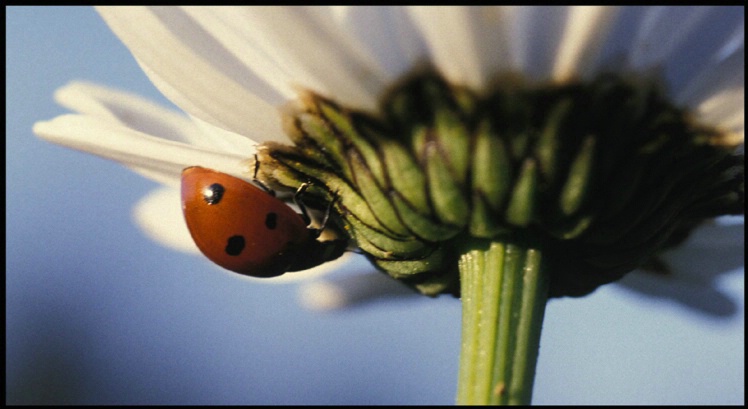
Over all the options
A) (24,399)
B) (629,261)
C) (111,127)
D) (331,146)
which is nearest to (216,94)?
(331,146)

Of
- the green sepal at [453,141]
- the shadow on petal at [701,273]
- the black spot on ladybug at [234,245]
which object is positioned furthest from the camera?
the shadow on petal at [701,273]

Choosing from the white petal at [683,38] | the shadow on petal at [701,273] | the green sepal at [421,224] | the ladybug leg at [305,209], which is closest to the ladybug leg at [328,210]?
the ladybug leg at [305,209]

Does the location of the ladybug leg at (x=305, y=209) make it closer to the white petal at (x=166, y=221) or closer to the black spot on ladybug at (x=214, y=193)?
→ the black spot on ladybug at (x=214, y=193)

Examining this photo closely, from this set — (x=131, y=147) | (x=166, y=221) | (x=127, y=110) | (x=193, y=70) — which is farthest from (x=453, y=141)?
(x=166, y=221)

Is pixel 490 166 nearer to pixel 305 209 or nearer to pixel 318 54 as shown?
pixel 318 54

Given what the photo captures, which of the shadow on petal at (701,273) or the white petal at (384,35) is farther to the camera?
the shadow on petal at (701,273)

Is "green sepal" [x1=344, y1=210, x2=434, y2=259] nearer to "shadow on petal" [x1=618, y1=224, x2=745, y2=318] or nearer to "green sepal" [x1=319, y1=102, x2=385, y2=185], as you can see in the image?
"green sepal" [x1=319, y1=102, x2=385, y2=185]
